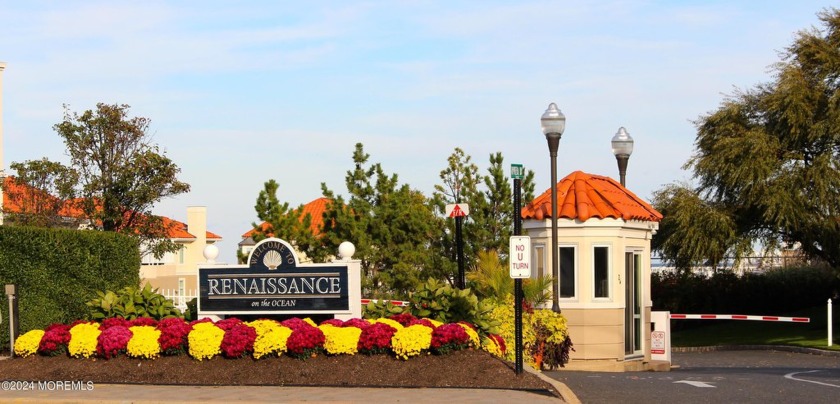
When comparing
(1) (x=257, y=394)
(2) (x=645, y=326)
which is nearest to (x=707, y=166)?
(2) (x=645, y=326)

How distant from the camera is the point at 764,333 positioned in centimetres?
3578

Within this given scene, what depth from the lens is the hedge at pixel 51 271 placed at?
64.8 feet

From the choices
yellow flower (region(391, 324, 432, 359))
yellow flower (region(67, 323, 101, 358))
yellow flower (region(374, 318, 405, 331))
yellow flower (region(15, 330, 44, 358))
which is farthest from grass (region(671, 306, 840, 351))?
yellow flower (region(15, 330, 44, 358))

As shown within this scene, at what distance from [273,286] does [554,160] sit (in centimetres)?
547

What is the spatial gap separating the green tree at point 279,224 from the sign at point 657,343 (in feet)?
33.0

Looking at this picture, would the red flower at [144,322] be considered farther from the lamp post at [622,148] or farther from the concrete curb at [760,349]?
the concrete curb at [760,349]

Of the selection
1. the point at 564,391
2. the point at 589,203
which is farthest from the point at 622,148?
the point at 564,391

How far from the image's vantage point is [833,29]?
109 ft

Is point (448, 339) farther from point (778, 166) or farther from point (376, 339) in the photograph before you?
point (778, 166)

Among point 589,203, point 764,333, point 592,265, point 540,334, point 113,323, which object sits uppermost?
point 589,203

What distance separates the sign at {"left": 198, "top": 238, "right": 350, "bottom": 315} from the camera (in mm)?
17547

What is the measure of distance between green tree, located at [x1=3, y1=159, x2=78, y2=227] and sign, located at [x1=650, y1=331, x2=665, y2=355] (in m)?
19.7

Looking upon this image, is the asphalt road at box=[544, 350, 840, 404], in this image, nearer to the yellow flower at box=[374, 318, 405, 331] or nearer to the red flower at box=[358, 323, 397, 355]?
the yellow flower at box=[374, 318, 405, 331]

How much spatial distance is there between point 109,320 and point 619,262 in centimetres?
913
